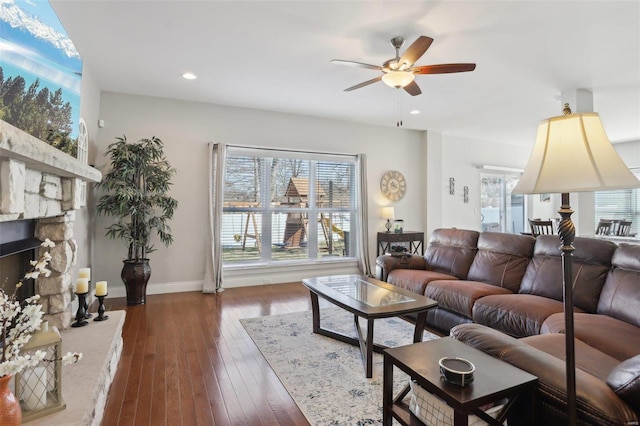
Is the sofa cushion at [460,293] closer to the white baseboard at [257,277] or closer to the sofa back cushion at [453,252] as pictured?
the sofa back cushion at [453,252]

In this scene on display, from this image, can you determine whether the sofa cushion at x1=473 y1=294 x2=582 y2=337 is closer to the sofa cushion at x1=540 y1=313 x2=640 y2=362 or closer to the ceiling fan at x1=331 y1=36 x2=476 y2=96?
the sofa cushion at x1=540 y1=313 x2=640 y2=362

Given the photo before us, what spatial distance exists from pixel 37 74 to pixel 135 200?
2.39m

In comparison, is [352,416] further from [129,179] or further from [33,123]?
[129,179]

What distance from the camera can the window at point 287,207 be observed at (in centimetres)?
511

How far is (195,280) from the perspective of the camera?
15.6ft

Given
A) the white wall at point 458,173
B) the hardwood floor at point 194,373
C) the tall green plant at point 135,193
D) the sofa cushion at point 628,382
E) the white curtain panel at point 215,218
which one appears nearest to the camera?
the sofa cushion at point 628,382

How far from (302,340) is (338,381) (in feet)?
2.49

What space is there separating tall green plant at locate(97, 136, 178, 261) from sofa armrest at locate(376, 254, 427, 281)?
2702 millimetres

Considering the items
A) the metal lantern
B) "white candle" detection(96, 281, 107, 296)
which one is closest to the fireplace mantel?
the metal lantern

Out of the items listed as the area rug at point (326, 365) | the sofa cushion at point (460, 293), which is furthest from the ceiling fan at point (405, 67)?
the area rug at point (326, 365)

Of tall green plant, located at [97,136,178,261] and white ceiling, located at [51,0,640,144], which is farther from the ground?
Answer: white ceiling, located at [51,0,640,144]

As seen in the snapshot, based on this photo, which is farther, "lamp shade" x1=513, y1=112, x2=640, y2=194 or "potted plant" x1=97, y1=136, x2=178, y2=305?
"potted plant" x1=97, y1=136, x2=178, y2=305

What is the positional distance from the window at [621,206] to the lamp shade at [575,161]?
309 inches

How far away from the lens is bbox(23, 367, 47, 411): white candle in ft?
4.59
